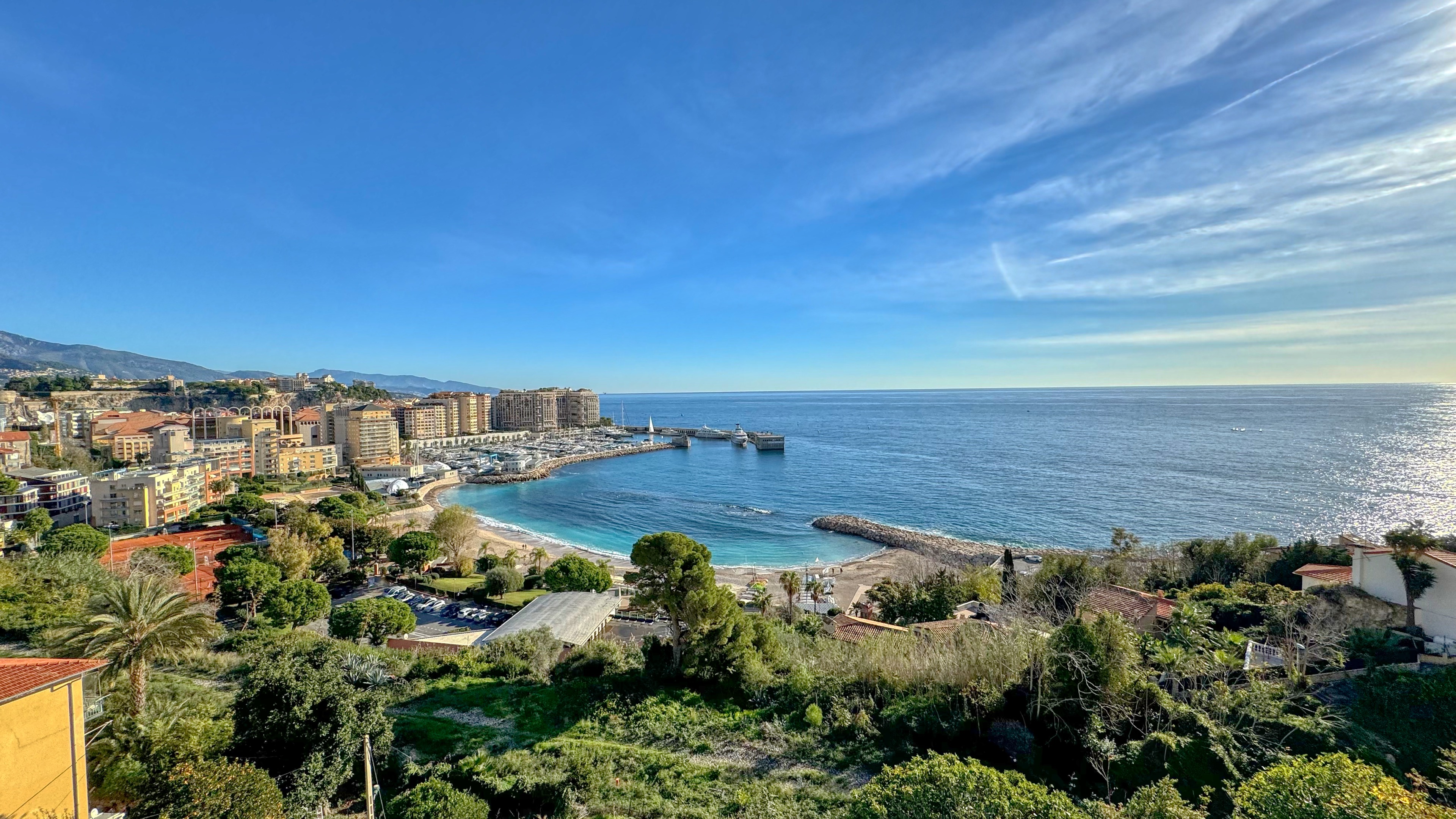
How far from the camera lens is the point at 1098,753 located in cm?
767

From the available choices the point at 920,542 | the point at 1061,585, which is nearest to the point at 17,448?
the point at 920,542

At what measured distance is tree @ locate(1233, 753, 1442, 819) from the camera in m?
4.16

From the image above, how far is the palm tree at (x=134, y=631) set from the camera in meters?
7.75

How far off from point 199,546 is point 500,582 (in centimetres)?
1542

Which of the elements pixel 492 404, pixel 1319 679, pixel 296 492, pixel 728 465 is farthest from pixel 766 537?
pixel 492 404

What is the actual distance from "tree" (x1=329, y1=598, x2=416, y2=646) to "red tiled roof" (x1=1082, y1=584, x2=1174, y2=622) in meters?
19.4

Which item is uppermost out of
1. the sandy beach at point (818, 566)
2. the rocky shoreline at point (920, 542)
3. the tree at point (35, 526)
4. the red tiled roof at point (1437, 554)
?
the red tiled roof at point (1437, 554)

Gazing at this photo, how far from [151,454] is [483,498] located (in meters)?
28.9

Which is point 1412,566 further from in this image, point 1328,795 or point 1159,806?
point 1159,806

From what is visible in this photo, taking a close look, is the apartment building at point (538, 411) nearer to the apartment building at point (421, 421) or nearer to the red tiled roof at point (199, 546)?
the apartment building at point (421, 421)

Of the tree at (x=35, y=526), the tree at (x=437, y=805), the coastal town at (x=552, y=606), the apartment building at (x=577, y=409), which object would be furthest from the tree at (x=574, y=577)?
the apartment building at (x=577, y=409)

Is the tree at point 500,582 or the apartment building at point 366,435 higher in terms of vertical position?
the apartment building at point 366,435

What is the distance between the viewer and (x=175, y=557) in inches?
829

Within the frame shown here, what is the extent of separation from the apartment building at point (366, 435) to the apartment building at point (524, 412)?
1439 inches
